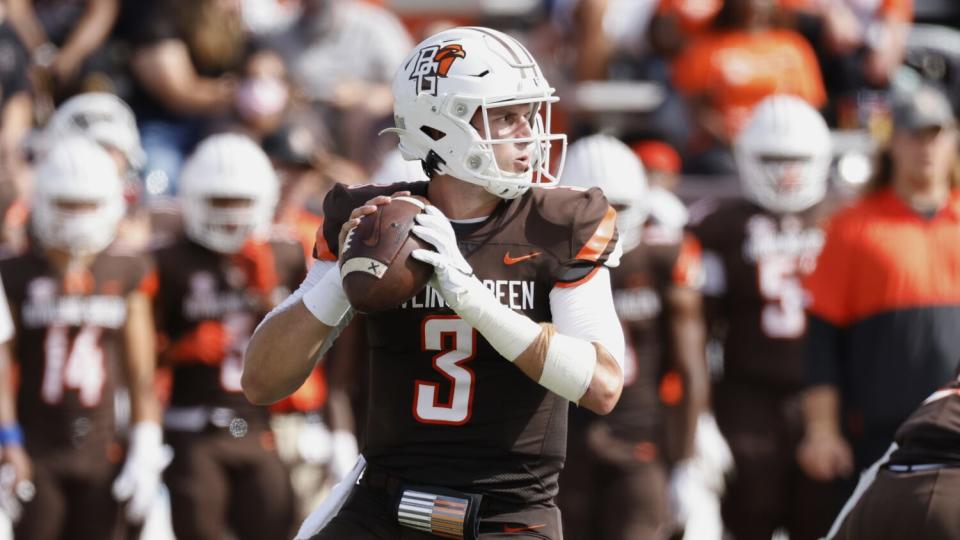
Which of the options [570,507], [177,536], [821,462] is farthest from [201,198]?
[821,462]

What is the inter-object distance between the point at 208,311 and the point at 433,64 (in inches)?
137

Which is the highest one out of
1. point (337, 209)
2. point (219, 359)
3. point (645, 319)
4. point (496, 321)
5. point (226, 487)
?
point (337, 209)

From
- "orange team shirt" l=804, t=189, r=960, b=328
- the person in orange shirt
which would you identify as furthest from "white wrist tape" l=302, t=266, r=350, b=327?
the person in orange shirt

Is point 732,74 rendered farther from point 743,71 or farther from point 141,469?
point 141,469

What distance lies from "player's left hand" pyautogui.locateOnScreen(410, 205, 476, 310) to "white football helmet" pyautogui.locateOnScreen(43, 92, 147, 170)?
4.67 meters

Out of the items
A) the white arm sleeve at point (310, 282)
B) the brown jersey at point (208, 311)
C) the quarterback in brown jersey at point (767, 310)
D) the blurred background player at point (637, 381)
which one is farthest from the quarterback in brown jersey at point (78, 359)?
the white arm sleeve at point (310, 282)

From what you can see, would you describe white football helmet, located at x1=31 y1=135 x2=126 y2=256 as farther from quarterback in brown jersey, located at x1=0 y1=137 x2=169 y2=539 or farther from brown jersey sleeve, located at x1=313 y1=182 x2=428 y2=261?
brown jersey sleeve, located at x1=313 y1=182 x2=428 y2=261

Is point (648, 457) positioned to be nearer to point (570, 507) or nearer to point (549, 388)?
point (570, 507)

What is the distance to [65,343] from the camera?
716 centimetres

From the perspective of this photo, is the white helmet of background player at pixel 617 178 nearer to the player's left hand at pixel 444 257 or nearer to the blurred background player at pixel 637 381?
the blurred background player at pixel 637 381

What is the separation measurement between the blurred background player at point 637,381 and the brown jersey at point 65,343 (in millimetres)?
1951

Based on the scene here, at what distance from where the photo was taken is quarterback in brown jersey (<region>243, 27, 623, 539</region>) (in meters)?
3.89

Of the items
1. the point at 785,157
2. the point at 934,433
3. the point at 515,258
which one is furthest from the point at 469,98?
the point at 785,157

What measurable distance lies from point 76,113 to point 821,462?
420 centimetres
